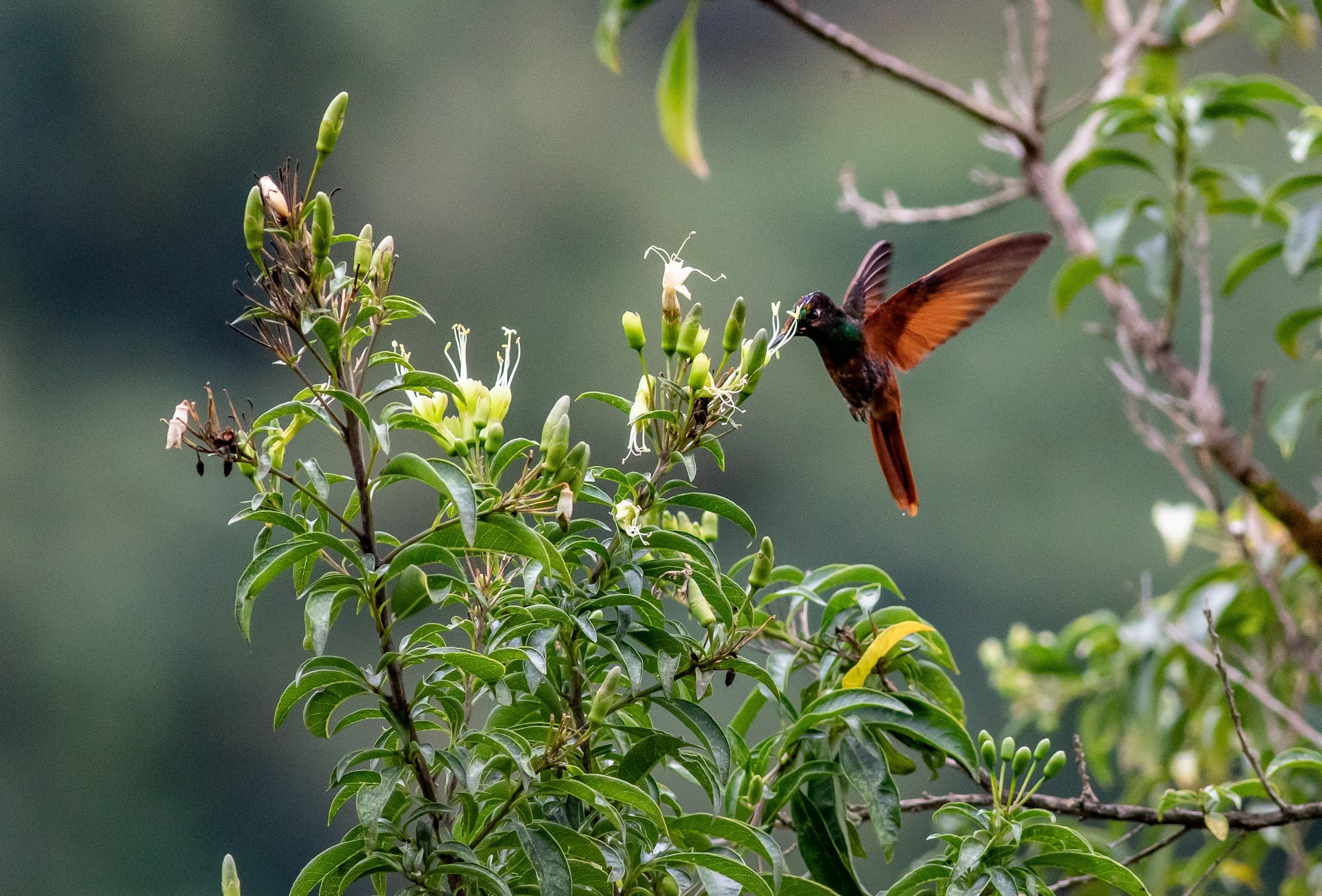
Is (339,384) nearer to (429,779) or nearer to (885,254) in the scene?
(429,779)

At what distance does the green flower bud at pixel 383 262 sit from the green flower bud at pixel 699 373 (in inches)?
7.3

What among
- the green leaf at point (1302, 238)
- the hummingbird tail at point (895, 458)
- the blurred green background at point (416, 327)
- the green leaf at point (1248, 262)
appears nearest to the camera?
the hummingbird tail at point (895, 458)

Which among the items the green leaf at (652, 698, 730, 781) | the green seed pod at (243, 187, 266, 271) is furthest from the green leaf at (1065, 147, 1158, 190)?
the green seed pod at (243, 187, 266, 271)

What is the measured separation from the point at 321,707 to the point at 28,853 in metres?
5.13

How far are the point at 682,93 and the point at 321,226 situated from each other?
206mm

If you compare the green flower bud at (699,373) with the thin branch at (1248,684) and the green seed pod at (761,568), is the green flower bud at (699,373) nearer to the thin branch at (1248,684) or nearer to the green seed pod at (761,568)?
the green seed pod at (761,568)

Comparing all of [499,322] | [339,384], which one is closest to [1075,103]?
[339,384]

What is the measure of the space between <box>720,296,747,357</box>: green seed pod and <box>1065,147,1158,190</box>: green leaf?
0.84 meters

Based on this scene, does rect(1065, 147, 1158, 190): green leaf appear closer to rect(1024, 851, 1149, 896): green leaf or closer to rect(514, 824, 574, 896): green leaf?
rect(1024, 851, 1149, 896): green leaf

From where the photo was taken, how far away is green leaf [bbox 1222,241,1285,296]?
1.31m

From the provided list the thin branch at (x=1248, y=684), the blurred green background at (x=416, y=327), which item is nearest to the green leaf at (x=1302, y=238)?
the thin branch at (x=1248, y=684)

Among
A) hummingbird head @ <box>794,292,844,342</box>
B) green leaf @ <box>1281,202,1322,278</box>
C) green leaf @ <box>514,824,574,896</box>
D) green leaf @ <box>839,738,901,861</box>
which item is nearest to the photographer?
green leaf @ <box>514,824,574,896</box>

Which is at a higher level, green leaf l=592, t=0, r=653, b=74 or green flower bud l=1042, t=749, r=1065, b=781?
green leaf l=592, t=0, r=653, b=74

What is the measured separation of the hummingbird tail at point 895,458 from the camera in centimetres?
108
